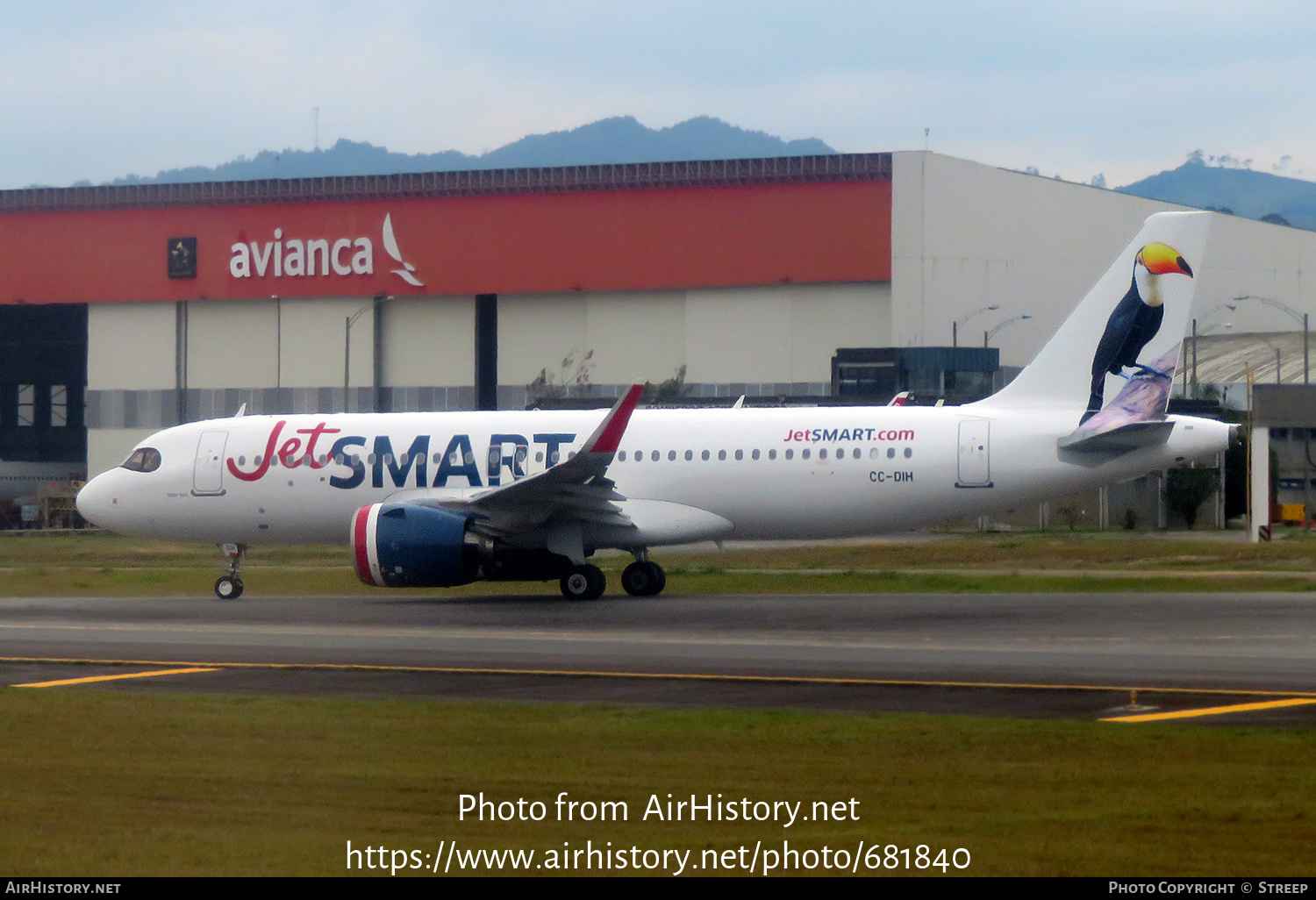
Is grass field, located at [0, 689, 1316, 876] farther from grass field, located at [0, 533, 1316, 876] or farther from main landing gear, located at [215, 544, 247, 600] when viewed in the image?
main landing gear, located at [215, 544, 247, 600]

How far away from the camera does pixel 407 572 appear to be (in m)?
25.3

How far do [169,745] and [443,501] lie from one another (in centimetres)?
1438

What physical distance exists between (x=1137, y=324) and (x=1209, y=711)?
1434cm

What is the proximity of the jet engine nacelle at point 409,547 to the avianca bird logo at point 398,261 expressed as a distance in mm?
44396

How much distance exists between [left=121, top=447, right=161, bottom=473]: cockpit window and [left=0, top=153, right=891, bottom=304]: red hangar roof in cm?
3586

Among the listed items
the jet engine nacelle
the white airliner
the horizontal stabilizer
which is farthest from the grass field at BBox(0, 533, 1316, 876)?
the horizontal stabilizer

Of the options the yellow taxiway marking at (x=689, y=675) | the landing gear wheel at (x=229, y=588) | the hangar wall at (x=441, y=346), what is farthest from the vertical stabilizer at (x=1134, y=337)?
the hangar wall at (x=441, y=346)

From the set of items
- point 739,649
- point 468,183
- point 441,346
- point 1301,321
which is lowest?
point 739,649

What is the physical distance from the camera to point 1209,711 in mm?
13789

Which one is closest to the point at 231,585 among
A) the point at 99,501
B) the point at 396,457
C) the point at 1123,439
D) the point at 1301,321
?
the point at 99,501

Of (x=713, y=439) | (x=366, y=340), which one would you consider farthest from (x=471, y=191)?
(x=713, y=439)

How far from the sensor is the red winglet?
990 inches

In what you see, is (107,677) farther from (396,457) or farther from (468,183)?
(468,183)
